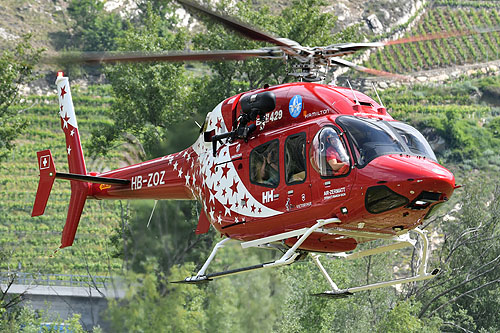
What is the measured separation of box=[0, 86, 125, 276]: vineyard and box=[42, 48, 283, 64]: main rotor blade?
21.8 m

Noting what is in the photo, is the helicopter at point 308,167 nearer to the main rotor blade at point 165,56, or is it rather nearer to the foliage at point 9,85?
the main rotor blade at point 165,56

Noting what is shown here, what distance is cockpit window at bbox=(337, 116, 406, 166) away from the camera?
11.4 metres

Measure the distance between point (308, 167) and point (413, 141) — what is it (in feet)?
4.77

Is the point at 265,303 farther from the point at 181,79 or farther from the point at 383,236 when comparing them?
the point at 181,79

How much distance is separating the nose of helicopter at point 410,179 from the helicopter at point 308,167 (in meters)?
0.01

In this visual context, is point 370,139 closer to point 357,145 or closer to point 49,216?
point 357,145

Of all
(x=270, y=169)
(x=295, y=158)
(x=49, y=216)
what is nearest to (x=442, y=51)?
(x=49, y=216)

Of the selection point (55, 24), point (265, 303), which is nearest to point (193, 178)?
point (265, 303)

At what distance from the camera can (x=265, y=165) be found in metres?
12.7

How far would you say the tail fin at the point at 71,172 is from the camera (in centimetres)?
1586

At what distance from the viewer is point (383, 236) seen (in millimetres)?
12391

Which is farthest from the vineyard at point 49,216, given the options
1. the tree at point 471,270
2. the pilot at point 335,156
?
the pilot at point 335,156

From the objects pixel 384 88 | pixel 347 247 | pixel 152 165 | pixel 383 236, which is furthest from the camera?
pixel 384 88

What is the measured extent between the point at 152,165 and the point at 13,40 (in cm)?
5001
